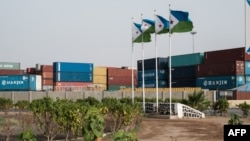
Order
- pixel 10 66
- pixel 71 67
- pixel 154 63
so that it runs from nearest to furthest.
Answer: pixel 71 67
pixel 154 63
pixel 10 66

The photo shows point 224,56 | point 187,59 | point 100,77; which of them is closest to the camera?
point 224,56

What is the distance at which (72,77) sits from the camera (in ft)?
300

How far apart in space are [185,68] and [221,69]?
11.9 m

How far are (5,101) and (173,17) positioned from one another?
20896 millimetres

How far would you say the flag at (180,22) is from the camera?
28.0 meters

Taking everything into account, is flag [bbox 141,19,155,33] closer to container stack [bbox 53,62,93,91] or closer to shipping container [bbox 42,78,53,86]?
container stack [bbox 53,62,93,91]

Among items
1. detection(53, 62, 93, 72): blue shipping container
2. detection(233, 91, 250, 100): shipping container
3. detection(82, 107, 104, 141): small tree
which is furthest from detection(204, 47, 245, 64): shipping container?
detection(82, 107, 104, 141): small tree

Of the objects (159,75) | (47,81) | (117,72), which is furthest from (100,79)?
(159,75)

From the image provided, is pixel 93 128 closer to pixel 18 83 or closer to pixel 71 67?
pixel 18 83

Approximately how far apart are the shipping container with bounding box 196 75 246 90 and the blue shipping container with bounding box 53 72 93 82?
26830 millimetres

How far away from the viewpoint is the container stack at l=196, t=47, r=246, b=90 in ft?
248

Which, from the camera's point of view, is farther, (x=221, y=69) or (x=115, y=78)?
(x=115, y=78)

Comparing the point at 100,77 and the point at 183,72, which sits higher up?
the point at 183,72

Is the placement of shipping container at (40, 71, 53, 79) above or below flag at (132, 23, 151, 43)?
below
